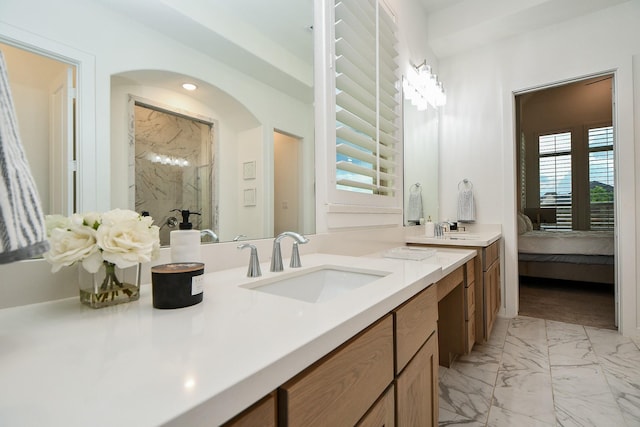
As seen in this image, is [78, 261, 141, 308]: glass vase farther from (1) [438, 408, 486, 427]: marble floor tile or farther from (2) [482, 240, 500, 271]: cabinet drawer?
(2) [482, 240, 500, 271]: cabinet drawer

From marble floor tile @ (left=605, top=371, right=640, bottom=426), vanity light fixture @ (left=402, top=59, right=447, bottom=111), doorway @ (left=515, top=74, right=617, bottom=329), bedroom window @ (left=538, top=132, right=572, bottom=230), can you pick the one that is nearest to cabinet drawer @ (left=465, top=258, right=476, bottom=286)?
marble floor tile @ (left=605, top=371, right=640, bottom=426)

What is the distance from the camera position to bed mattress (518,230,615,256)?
3.32 m

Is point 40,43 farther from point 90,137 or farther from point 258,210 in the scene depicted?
point 258,210

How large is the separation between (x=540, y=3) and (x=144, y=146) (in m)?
3.04

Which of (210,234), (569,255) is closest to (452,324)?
(210,234)

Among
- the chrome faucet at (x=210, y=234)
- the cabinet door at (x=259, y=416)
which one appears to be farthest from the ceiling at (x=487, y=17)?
the cabinet door at (x=259, y=416)

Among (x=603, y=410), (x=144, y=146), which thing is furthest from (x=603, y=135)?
(x=144, y=146)

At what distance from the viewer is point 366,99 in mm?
1765

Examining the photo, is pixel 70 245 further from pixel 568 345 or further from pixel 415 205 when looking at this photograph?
pixel 568 345

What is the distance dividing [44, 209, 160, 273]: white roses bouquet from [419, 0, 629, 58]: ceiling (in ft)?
10.3

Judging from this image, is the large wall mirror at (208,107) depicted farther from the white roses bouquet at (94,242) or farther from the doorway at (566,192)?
the doorway at (566,192)

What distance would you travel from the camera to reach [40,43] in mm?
656

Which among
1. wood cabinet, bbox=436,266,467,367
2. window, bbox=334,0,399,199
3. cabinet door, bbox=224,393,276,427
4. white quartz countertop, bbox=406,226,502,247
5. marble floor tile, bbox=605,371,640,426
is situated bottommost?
marble floor tile, bbox=605,371,640,426

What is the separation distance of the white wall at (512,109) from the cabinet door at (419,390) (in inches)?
85.3
